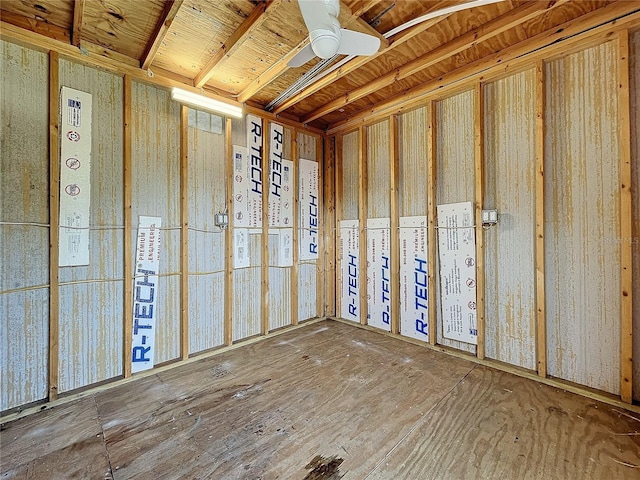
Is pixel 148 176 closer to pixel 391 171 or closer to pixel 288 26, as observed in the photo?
pixel 288 26

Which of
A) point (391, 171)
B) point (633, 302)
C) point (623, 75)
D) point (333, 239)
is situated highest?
point (623, 75)

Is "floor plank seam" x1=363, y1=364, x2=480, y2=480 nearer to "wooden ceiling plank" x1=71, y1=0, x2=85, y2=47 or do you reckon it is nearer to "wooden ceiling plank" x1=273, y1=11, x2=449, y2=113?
"wooden ceiling plank" x1=273, y1=11, x2=449, y2=113

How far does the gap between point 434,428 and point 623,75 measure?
120 inches

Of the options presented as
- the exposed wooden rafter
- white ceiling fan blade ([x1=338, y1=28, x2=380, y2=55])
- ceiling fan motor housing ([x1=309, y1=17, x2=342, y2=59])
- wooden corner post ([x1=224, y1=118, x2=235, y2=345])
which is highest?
the exposed wooden rafter

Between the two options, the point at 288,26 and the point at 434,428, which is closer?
the point at 434,428

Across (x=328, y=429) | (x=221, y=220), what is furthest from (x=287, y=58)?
(x=328, y=429)

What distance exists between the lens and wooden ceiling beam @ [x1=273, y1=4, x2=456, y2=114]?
2284 millimetres

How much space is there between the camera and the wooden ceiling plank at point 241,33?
2.08m

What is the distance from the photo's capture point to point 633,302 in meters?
2.17

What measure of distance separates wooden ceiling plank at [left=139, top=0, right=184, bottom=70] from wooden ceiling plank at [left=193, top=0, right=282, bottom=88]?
1.50ft

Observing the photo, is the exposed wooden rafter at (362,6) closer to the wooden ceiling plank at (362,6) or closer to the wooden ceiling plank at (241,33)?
the wooden ceiling plank at (362,6)

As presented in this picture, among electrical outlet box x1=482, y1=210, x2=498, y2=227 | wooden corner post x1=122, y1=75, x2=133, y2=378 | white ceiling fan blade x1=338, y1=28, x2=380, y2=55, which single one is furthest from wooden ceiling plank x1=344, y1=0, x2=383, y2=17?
wooden corner post x1=122, y1=75, x2=133, y2=378

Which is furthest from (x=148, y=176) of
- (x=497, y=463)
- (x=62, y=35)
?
(x=497, y=463)

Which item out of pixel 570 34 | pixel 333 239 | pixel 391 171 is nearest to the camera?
pixel 570 34
